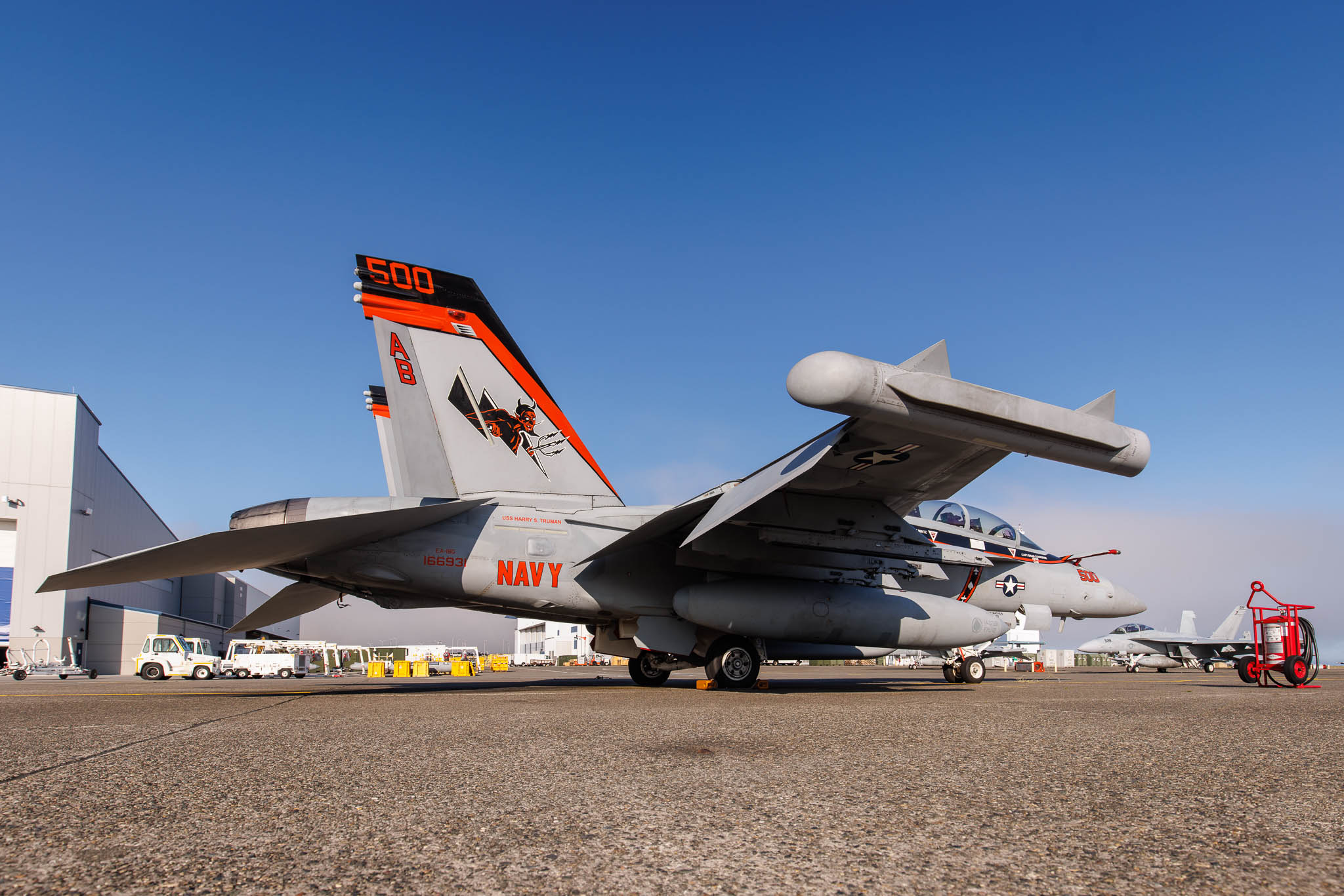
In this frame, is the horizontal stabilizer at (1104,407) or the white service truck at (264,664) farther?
the white service truck at (264,664)

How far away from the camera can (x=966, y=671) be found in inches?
524

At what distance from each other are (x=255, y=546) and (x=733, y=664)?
6005 millimetres

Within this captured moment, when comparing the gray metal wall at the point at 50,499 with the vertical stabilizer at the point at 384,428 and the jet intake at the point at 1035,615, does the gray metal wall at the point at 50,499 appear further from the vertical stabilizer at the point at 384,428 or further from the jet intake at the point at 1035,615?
the jet intake at the point at 1035,615

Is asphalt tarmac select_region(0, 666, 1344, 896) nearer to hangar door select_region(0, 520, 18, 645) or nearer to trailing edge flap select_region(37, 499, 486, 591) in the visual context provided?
trailing edge flap select_region(37, 499, 486, 591)

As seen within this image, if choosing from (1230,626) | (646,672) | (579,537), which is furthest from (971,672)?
(1230,626)

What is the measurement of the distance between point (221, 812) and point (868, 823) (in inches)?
82.7

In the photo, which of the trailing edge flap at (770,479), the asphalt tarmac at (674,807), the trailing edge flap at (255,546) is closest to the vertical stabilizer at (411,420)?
the trailing edge flap at (255,546)

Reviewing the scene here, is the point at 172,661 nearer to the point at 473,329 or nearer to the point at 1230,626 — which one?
the point at 473,329

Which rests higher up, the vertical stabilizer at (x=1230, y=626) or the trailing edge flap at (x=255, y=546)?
the trailing edge flap at (x=255, y=546)

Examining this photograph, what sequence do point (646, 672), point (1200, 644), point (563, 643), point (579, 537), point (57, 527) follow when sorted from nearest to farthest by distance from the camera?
point (579, 537), point (646, 672), point (57, 527), point (1200, 644), point (563, 643)

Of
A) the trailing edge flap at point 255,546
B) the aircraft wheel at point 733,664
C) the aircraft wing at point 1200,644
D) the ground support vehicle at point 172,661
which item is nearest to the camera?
the trailing edge flap at point 255,546

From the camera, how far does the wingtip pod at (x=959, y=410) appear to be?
6746mm

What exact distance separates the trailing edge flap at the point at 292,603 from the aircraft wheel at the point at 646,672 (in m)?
4.59

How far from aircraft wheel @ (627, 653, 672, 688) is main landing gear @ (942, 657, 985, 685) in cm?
476
